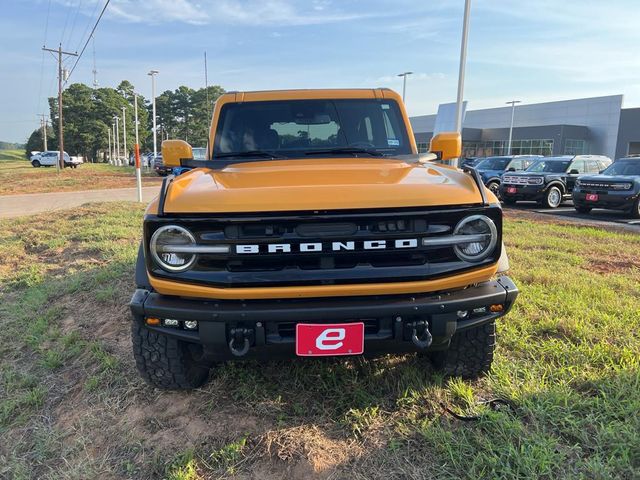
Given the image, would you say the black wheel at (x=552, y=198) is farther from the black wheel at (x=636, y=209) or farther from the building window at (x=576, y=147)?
the building window at (x=576, y=147)

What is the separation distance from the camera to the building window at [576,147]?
44.8 m

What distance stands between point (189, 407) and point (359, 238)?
1485 mm

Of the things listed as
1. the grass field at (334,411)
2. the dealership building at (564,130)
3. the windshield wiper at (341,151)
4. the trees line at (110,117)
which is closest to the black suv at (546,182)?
the grass field at (334,411)

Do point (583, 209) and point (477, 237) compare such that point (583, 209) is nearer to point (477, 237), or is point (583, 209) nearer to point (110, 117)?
point (477, 237)

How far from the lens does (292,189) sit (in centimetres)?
229

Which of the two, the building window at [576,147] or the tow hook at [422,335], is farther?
the building window at [576,147]

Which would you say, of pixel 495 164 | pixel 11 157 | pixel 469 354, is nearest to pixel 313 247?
pixel 469 354

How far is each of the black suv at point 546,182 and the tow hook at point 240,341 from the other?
1433 centimetres

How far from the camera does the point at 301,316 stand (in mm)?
2150

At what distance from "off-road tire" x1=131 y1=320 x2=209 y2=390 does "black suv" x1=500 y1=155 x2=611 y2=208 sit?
14104mm

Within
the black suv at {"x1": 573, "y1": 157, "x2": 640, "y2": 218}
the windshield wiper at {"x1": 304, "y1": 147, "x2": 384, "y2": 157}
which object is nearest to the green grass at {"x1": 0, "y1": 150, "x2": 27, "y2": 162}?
the black suv at {"x1": 573, "y1": 157, "x2": 640, "y2": 218}

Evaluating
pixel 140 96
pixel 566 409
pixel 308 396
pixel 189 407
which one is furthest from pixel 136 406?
pixel 140 96

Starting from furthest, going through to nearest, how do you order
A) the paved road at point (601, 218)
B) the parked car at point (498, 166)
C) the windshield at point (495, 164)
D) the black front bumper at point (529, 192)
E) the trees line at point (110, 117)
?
the trees line at point (110, 117)
the windshield at point (495, 164)
the parked car at point (498, 166)
the black front bumper at point (529, 192)
the paved road at point (601, 218)

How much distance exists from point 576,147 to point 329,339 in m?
51.3
